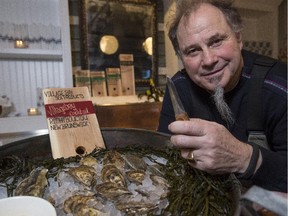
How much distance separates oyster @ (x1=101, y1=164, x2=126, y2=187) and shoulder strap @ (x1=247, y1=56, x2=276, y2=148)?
39 cm

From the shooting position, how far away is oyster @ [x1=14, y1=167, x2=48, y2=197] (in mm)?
588

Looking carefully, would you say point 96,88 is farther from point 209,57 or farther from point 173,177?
point 173,177

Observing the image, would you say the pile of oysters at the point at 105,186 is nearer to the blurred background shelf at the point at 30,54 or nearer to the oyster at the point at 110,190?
the oyster at the point at 110,190

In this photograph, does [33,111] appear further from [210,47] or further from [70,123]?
[210,47]

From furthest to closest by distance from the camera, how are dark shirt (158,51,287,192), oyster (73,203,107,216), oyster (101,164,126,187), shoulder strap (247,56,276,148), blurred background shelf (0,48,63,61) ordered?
blurred background shelf (0,48,63,61) < shoulder strap (247,56,276,148) < oyster (101,164,126,187) < oyster (73,203,107,216) < dark shirt (158,51,287,192)

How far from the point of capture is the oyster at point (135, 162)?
0.71 metres

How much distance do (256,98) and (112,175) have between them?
51 centimetres

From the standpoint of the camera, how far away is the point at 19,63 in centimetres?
225

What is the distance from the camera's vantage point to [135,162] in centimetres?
72

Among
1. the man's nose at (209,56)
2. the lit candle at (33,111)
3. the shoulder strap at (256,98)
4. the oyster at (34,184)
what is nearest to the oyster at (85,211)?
the oyster at (34,184)

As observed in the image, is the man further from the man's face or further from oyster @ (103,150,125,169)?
oyster @ (103,150,125,169)

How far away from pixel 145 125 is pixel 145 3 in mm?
1299

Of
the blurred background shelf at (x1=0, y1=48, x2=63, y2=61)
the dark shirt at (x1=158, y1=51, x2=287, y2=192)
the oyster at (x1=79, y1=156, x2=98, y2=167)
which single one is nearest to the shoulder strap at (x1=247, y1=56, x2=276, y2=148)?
the dark shirt at (x1=158, y1=51, x2=287, y2=192)

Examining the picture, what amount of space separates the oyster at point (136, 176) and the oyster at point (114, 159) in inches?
1.7
